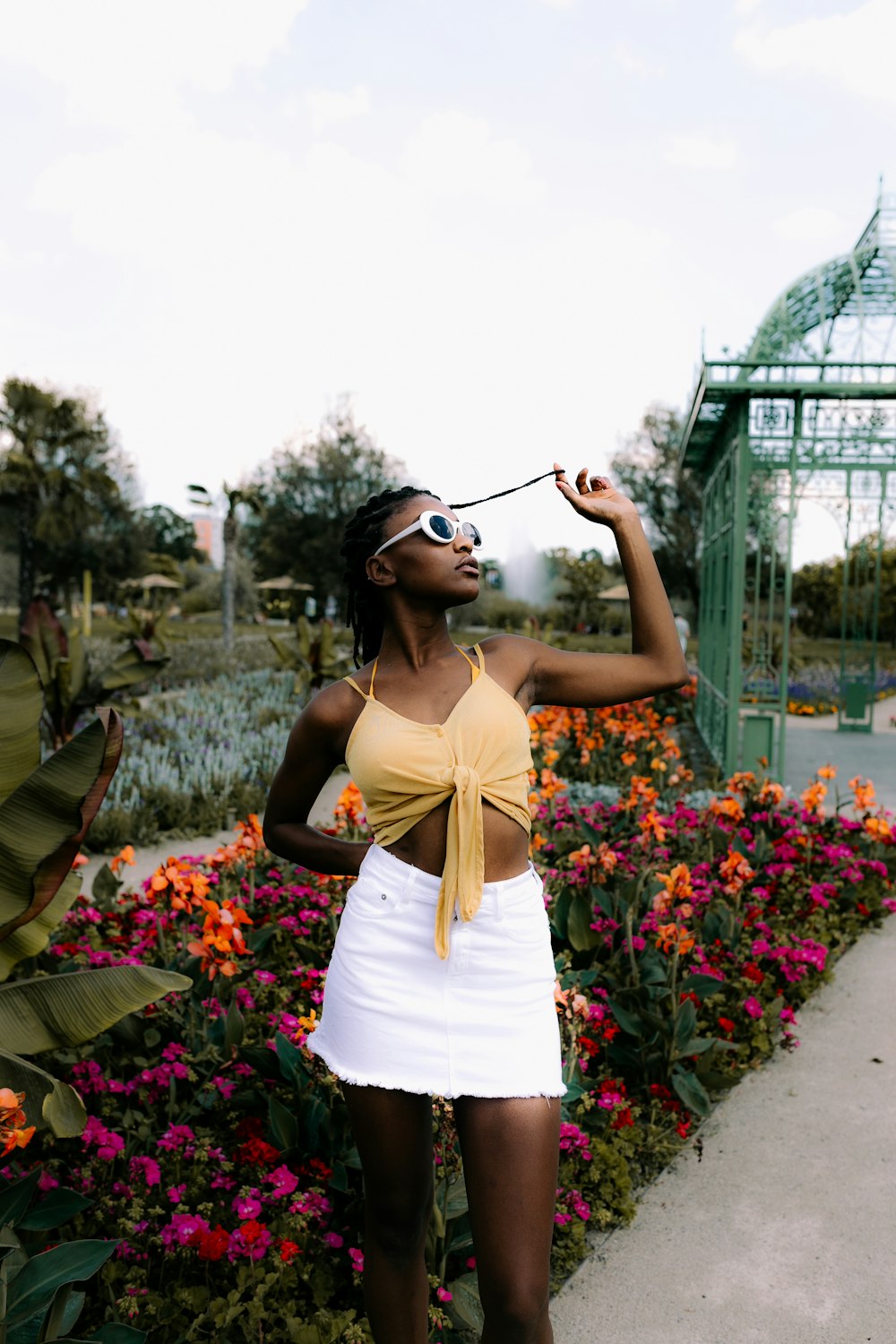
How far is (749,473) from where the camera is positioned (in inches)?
281

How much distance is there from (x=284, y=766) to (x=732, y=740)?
584 cm

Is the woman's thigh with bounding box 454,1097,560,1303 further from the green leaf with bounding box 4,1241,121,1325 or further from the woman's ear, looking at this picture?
the woman's ear

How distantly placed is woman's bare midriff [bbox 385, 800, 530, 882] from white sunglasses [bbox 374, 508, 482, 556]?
0.45m

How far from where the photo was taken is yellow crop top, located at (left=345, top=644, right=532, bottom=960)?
5.29 feet

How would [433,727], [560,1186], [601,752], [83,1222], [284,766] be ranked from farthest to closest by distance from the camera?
[601,752]
[560,1186]
[83,1222]
[284,766]
[433,727]

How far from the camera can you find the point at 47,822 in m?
2.13

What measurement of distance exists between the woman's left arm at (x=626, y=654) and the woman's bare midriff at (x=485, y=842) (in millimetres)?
280

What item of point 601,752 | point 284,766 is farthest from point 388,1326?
point 601,752

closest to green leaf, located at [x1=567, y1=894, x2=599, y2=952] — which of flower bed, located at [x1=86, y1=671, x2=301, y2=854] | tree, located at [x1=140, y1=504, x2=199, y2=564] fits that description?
flower bed, located at [x1=86, y1=671, x2=301, y2=854]

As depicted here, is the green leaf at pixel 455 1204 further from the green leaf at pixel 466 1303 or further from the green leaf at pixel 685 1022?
the green leaf at pixel 685 1022

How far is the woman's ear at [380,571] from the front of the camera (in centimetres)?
180

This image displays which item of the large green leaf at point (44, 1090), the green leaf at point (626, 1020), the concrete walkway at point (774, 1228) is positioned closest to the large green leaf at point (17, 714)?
the large green leaf at point (44, 1090)

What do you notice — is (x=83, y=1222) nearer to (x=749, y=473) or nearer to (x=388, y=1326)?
(x=388, y=1326)

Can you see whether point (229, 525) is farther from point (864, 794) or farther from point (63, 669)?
point (864, 794)
